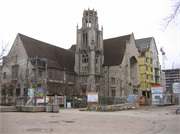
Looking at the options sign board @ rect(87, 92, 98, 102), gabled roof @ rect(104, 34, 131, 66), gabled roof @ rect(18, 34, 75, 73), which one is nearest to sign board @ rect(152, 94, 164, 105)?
gabled roof @ rect(104, 34, 131, 66)

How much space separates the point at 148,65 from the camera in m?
61.7

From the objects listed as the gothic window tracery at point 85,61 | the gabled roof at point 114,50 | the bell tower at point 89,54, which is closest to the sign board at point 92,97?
the bell tower at point 89,54

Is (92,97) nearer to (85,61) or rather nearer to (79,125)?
(79,125)

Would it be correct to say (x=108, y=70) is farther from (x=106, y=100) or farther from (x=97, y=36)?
(x=106, y=100)

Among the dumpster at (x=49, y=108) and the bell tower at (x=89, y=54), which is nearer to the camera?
the dumpster at (x=49, y=108)

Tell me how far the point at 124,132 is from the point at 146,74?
175 ft

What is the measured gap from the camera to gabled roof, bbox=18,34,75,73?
40781 mm

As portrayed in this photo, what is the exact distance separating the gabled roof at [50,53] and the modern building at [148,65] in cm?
2208

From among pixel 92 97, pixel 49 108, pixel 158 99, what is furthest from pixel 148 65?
pixel 49 108

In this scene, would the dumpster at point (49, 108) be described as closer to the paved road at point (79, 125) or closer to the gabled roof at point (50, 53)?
the paved road at point (79, 125)

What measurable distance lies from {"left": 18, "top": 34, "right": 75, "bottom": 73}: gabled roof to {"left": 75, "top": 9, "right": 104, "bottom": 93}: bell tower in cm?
295

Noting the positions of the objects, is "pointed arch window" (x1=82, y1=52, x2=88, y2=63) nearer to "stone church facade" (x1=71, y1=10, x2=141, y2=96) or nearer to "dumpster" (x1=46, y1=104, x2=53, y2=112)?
"stone church facade" (x1=71, y1=10, x2=141, y2=96)

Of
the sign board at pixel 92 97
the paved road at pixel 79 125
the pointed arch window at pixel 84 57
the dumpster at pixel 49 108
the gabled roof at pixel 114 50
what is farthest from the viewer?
the gabled roof at pixel 114 50

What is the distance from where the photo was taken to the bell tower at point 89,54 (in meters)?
45.9
